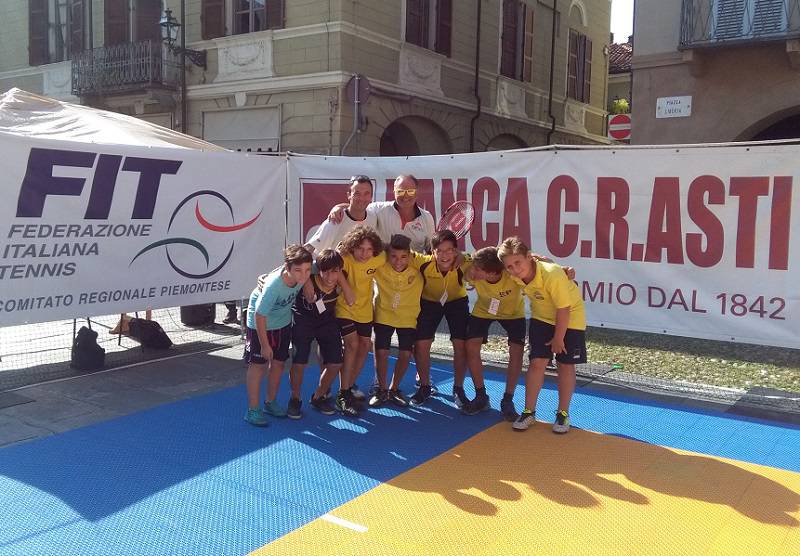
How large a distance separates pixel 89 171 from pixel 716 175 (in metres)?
5.65

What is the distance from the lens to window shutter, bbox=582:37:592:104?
25.6 m

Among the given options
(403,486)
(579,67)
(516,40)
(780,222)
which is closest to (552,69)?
(516,40)

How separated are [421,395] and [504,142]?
16691 mm

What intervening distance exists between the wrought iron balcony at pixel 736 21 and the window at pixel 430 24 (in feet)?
23.6

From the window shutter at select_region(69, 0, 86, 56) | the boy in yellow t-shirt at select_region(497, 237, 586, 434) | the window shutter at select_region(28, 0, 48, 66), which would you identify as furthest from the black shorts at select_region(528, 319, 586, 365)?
the window shutter at select_region(28, 0, 48, 66)

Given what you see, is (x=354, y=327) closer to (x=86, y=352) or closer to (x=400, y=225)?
(x=400, y=225)

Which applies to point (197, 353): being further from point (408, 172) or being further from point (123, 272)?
point (408, 172)

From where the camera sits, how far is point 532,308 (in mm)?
5566

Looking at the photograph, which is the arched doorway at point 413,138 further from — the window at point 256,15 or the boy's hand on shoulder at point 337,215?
the boy's hand on shoulder at point 337,215

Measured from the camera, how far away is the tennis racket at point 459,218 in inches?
298

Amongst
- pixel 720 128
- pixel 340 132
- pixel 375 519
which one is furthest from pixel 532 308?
pixel 340 132

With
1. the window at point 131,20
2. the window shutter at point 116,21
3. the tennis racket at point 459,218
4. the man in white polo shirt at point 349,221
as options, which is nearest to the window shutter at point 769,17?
the tennis racket at point 459,218

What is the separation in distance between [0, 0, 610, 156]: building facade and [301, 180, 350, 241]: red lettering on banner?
711cm

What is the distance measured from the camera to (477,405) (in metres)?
5.99
